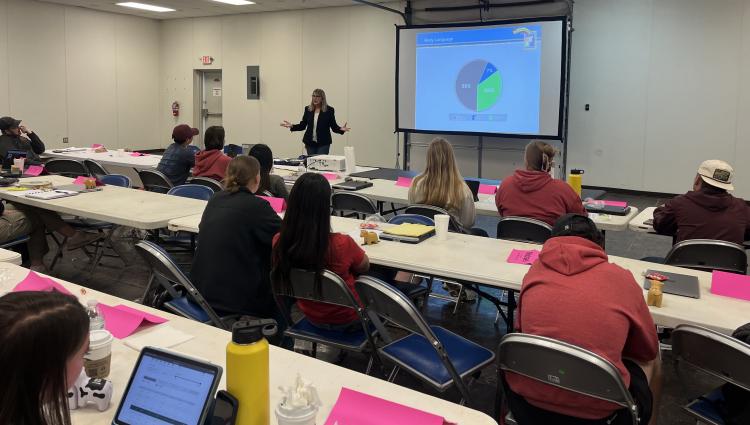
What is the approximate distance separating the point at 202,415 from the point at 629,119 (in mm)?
8956

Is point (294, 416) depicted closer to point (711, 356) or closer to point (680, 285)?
point (711, 356)

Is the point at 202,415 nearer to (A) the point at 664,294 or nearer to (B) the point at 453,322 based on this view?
(A) the point at 664,294

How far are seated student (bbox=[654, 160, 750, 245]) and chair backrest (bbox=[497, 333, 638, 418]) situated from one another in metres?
2.11

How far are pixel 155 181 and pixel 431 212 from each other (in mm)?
3020

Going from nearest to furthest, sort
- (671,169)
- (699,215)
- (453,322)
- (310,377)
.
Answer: (310,377) < (699,215) < (453,322) < (671,169)

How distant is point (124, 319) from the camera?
2068mm

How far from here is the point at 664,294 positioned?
8.11 ft

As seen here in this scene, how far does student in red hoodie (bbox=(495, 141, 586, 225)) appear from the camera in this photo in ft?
13.0

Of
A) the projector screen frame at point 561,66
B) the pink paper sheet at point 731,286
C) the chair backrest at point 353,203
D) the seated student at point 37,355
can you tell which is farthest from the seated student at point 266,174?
the projector screen frame at point 561,66

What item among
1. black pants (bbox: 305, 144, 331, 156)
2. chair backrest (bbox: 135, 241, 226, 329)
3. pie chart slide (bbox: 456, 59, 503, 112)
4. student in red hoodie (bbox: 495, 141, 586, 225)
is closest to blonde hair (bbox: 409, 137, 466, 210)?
student in red hoodie (bbox: 495, 141, 586, 225)

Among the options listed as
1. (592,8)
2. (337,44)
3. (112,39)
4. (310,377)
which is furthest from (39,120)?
(310,377)

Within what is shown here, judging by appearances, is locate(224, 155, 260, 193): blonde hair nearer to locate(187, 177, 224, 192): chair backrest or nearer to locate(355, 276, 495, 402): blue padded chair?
locate(355, 276, 495, 402): blue padded chair

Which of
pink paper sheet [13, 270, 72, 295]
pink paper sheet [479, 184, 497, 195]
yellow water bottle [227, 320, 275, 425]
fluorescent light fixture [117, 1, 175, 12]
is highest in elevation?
fluorescent light fixture [117, 1, 175, 12]

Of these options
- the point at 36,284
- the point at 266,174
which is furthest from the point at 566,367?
the point at 266,174
